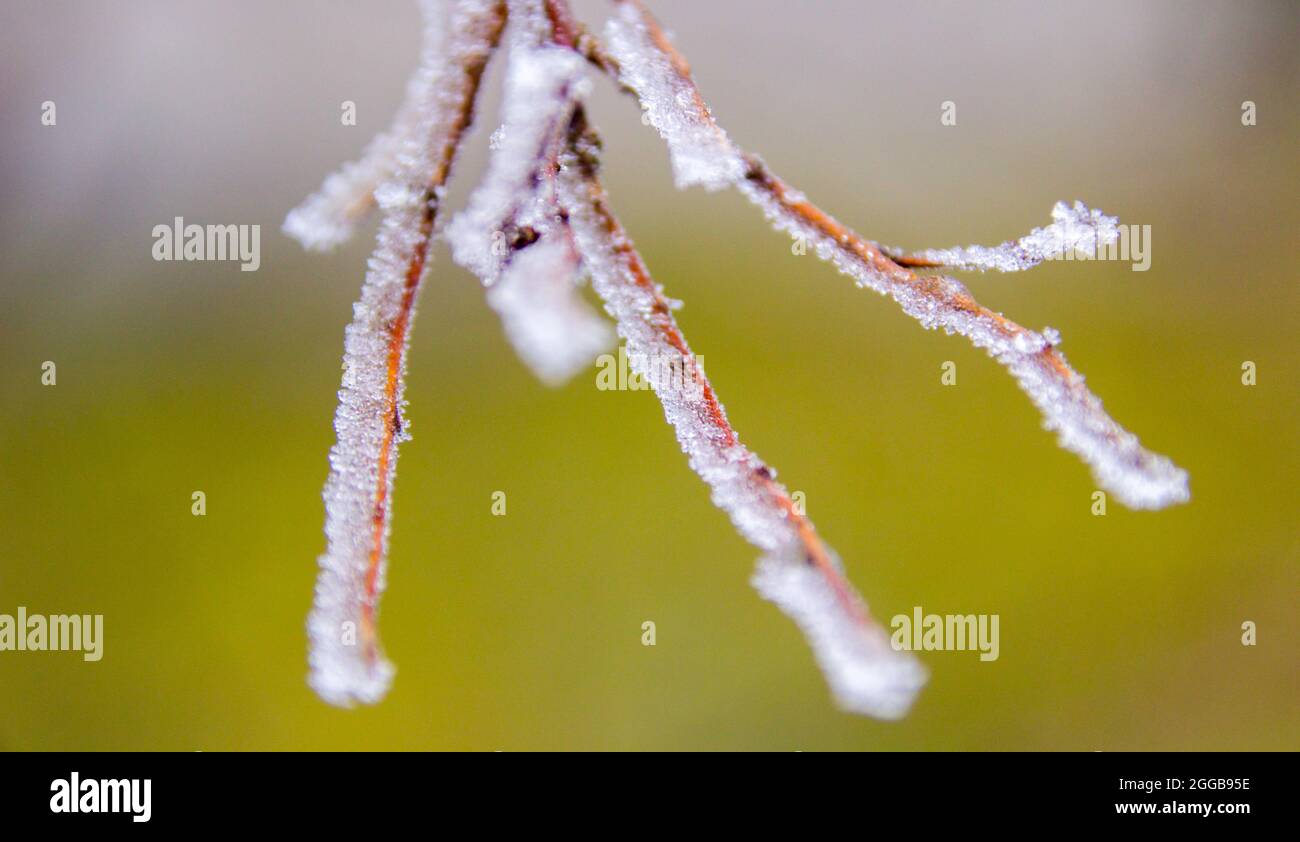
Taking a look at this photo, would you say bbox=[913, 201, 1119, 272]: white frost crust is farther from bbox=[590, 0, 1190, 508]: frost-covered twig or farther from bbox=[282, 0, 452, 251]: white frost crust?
bbox=[282, 0, 452, 251]: white frost crust

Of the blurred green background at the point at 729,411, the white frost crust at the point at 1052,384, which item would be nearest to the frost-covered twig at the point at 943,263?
the white frost crust at the point at 1052,384

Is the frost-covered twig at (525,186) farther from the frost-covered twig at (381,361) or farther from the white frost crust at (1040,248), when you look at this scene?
the white frost crust at (1040,248)

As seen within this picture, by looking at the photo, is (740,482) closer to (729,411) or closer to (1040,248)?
(1040,248)

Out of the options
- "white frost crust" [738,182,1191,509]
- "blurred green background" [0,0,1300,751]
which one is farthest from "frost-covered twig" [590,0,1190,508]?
"blurred green background" [0,0,1300,751]

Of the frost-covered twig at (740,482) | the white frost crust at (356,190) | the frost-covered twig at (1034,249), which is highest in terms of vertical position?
the white frost crust at (356,190)

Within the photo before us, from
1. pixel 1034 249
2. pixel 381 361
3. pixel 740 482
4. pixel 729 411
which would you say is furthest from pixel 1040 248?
pixel 729 411

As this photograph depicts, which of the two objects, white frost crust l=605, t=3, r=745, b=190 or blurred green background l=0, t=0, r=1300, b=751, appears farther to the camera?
blurred green background l=0, t=0, r=1300, b=751
